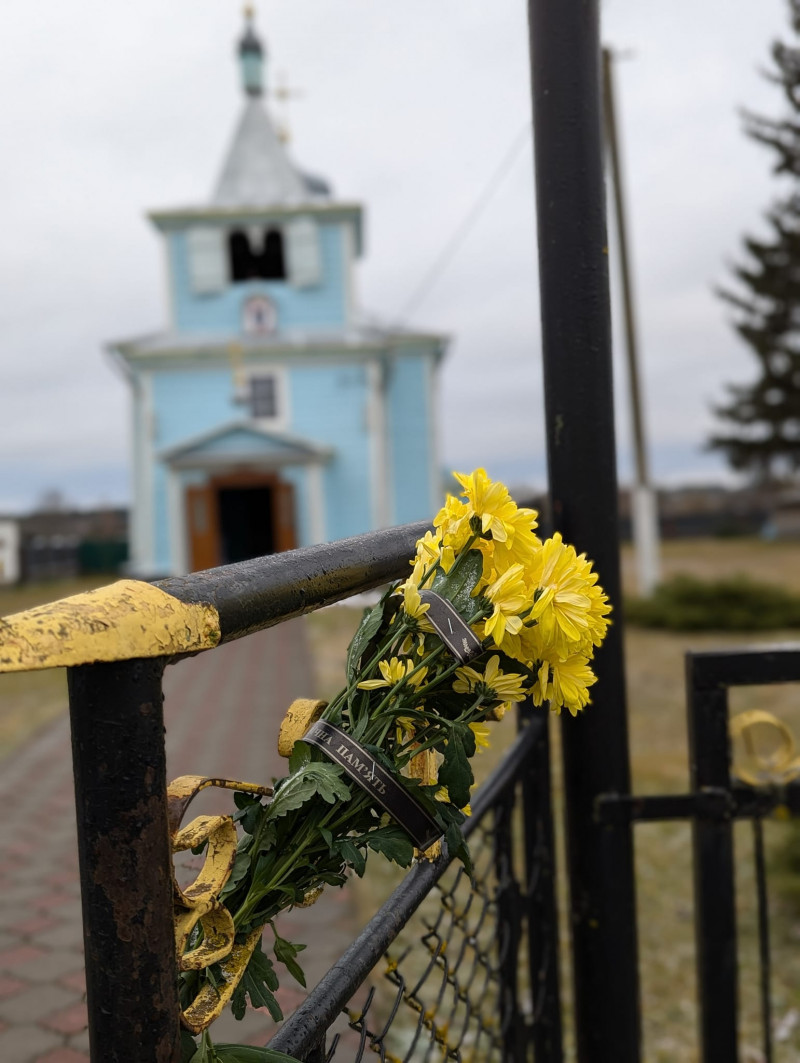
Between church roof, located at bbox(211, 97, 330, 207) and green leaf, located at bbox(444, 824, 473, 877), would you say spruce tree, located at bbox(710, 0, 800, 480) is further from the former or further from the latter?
green leaf, located at bbox(444, 824, 473, 877)

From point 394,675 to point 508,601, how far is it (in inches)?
4.6

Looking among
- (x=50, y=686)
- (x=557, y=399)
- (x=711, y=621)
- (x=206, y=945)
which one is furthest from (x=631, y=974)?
(x=711, y=621)

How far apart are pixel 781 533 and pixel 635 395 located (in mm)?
21395

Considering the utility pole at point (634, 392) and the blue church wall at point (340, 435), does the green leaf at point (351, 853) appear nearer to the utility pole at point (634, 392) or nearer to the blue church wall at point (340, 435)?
the utility pole at point (634, 392)

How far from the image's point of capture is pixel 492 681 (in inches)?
32.0

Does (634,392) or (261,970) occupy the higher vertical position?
(634,392)

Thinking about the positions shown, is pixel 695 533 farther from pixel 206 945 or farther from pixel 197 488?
pixel 206 945

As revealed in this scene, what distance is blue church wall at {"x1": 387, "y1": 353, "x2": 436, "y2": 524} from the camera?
53.7 ft

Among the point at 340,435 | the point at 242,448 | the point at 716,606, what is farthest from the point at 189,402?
the point at 716,606

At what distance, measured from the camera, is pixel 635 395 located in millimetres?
12016

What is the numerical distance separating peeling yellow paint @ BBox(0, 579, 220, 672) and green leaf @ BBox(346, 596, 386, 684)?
8.8 inches

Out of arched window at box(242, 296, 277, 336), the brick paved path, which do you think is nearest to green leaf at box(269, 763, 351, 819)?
the brick paved path

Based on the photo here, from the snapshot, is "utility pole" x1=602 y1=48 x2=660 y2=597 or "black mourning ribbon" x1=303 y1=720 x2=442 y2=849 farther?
"utility pole" x1=602 y1=48 x2=660 y2=597

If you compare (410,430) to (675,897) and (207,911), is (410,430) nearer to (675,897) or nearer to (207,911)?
(675,897)
